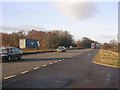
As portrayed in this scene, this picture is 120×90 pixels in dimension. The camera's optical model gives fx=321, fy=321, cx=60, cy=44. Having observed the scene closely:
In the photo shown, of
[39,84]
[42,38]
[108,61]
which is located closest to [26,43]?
[42,38]

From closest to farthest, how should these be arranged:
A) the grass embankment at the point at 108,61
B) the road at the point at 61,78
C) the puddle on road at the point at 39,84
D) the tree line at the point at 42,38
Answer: the puddle on road at the point at 39,84 → the road at the point at 61,78 → the grass embankment at the point at 108,61 → the tree line at the point at 42,38

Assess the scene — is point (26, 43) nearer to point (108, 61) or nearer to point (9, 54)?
point (9, 54)

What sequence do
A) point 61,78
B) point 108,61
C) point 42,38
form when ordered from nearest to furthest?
point 61,78 → point 108,61 → point 42,38

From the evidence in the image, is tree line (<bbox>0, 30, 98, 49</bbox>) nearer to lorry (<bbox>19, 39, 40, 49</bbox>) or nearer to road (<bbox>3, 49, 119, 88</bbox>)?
lorry (<bbox>19, 39, 40, 49</bbox>)

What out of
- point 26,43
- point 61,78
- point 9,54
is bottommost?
point 61,78

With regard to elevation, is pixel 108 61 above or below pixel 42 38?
below

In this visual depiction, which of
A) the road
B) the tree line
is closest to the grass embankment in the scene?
the road

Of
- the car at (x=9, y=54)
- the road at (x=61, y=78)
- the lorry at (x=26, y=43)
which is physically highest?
the lorry at (x=26, y=43)

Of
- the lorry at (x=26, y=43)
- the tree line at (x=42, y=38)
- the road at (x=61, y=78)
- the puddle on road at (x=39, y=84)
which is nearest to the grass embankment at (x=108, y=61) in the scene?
the road at (x=61, y=78)

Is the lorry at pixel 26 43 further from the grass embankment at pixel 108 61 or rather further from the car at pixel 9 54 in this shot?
the car at pixel 9 54

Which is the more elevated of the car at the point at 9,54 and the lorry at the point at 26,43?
the lorry at the point at 26,43

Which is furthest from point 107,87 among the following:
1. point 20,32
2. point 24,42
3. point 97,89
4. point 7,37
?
point 20,32

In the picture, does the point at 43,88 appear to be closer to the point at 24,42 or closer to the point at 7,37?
the point at 24,42

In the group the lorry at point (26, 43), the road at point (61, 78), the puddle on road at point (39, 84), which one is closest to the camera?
the puddle on road at point (39, 84)
